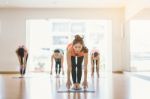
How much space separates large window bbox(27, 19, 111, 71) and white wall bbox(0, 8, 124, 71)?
0.29 meters

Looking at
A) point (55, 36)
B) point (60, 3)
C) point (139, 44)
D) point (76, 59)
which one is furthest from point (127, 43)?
point (76, 59)

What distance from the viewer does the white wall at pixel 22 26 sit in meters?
14.5

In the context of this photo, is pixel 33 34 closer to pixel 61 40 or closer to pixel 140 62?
pixel 61 40

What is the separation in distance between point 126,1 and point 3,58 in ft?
17.8

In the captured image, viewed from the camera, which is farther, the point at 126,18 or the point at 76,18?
the point at 76,18

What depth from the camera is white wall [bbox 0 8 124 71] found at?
47.5 ft

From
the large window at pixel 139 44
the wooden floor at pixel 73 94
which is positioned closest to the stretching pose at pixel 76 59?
the wooden floor at pixel 73 94

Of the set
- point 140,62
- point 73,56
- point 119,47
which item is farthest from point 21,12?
point 73,56

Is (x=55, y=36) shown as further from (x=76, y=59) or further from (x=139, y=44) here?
(x=76, y=59)

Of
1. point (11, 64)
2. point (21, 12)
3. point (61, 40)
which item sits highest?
point (21, 12)

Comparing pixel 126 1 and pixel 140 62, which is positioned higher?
pixel 126 1

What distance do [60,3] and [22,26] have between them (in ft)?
6.86

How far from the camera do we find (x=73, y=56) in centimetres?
453

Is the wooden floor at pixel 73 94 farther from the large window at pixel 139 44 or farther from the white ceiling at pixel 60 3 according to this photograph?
the white ceiling at pixel 60 3
